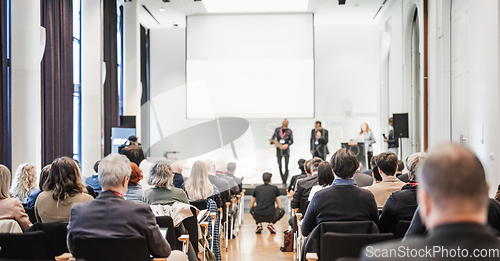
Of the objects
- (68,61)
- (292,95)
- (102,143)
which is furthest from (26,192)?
(292,95)

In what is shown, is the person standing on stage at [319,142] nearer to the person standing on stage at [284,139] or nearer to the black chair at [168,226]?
the person standing on stage at [284,139]

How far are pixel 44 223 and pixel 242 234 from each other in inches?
177

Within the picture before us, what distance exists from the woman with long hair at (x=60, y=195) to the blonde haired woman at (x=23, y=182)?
124cm

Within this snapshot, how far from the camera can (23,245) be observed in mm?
2301

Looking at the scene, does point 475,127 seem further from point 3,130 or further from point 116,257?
point 3,130

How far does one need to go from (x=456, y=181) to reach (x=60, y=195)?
254 cm

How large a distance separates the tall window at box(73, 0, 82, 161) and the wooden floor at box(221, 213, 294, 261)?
416 centimetres

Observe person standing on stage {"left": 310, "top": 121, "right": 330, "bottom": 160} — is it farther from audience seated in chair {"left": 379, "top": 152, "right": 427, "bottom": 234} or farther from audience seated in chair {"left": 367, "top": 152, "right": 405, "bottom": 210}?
audience seated in chair {"left": 379, "top": 152, "right": 427, "bottom": 234}

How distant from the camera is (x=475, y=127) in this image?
22.0 ft

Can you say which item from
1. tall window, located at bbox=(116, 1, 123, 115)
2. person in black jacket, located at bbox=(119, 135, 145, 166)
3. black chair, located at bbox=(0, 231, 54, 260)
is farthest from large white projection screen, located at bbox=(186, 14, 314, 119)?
black chair, located at bbox=(0, 231, 54, 260)

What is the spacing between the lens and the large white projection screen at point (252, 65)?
1185 cm

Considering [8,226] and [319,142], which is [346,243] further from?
[319,142]

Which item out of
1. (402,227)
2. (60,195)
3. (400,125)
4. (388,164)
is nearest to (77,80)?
(400,125)

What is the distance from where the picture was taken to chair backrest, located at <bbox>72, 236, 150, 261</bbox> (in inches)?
86.7
